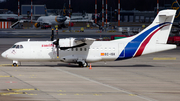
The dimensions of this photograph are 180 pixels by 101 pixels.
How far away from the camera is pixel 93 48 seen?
110 ft

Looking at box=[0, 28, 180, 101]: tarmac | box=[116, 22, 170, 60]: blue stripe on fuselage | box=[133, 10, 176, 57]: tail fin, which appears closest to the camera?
box=[0, 28, 180, 101]: tarmac

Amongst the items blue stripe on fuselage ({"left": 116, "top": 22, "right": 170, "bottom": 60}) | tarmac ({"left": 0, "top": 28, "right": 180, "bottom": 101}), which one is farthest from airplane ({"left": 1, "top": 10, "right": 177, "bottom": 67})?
tarmac ({"left": 0, "top": 28, "right": 180, "bottom": 101})

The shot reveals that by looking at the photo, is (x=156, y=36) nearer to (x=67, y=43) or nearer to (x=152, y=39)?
(x=152, y=39)

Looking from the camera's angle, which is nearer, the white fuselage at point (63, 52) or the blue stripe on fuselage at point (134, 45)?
the white fuselage at point (63, 52)

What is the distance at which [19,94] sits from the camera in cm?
1944

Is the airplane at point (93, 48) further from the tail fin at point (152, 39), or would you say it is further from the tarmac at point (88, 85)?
the tarmac at point (88, 85)

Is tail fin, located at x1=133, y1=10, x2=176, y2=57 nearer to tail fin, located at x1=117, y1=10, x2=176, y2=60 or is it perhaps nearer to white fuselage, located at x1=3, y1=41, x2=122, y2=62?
tail fin, located at x1=117, y1=10, x2=176, y2=60

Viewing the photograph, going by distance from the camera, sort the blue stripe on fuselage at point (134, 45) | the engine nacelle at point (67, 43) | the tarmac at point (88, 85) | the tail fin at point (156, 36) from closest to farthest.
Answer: the tarmac at point (88, 85) → the engine nacelle at point (67, 43) → the blue stripe on fuselage at point (134, 45) → the tail fin at point (156, 36)

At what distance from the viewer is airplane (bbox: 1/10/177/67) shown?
32875mm

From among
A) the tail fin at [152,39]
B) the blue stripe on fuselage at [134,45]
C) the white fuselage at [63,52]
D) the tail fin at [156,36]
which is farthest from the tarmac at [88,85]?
the tail fin at [156,36]

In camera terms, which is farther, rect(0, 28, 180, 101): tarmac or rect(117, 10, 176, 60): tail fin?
rect(117, 10, 176, 60): tail fin

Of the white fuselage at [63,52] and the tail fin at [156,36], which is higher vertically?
the tail fin at [156,36]

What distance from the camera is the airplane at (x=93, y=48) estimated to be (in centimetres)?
3288

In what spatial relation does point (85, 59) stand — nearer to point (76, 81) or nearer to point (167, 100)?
point (76, 81)
